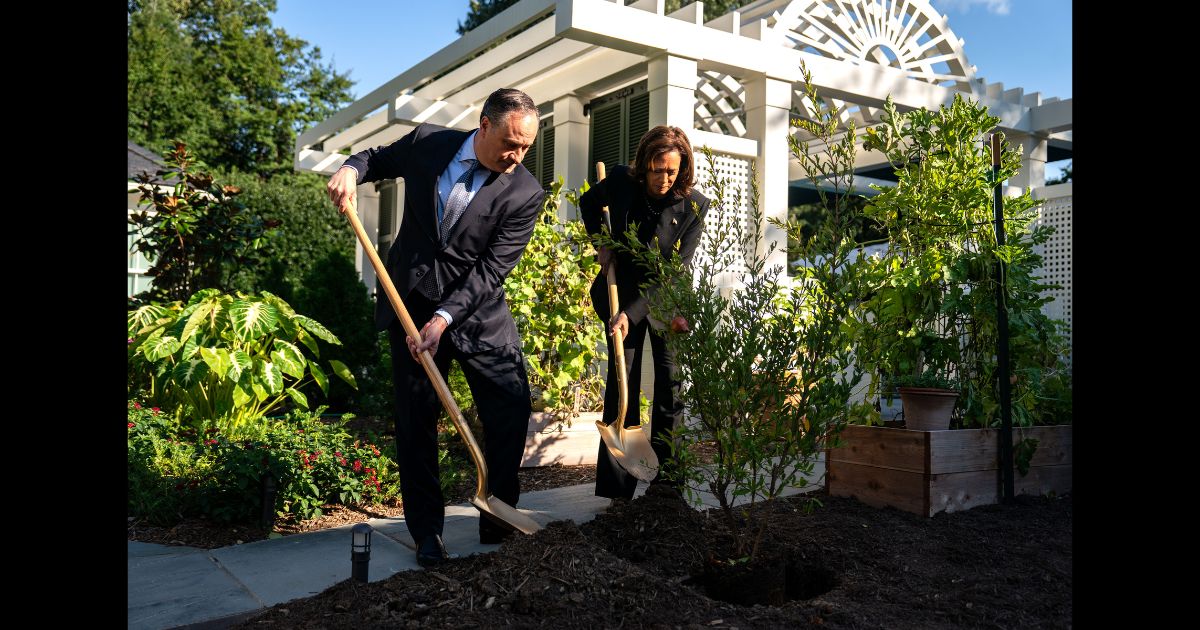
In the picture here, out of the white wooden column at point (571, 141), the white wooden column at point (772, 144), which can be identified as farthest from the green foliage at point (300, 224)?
the white wooden column at point (772, 144)

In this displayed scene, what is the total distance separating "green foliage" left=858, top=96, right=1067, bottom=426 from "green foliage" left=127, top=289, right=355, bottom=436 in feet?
11.1

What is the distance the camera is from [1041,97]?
913 centimetres

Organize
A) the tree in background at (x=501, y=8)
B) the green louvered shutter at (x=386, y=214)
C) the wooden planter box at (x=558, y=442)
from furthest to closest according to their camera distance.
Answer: the tree in background at (x=501, y=8) → the green louvered shutter at (x=386, y=214) → the wooden planter box at (x=558, y=442)

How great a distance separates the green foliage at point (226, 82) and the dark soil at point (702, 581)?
77.1 ft

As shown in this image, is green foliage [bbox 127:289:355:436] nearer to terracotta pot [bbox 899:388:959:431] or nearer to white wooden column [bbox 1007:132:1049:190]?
terracotta pot [bbox 899:388:959:431]

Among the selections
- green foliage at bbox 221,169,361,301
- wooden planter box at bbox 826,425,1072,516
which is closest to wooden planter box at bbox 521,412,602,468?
wooden planter box at bbox 826,425,1072,516

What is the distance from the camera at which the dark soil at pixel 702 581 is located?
7.44ft

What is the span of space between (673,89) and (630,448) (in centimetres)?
378

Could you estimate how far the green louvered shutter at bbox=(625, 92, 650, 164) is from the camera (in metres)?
7.73

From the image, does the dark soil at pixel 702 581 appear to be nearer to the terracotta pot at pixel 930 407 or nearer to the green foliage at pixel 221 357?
the terracotta pot at pixel 930 407
